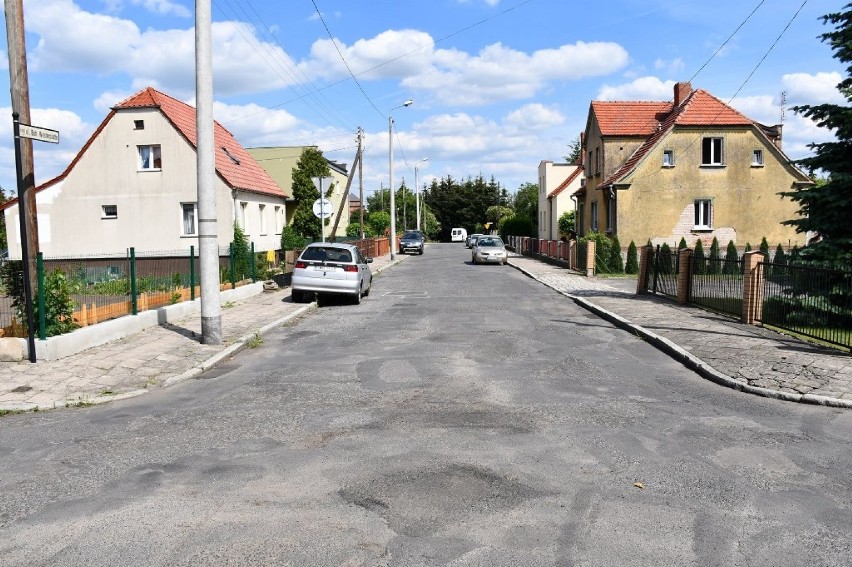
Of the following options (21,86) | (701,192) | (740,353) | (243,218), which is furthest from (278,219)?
(740,353)

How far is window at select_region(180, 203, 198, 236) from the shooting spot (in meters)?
30.8

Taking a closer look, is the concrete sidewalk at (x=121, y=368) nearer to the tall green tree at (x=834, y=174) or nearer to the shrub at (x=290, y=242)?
the tall green tree at (x=834, y=174)

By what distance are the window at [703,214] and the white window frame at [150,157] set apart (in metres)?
24.6

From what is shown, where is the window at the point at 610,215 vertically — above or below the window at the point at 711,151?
below

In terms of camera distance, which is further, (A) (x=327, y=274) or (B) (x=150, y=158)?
(B) (x=150, y=158)

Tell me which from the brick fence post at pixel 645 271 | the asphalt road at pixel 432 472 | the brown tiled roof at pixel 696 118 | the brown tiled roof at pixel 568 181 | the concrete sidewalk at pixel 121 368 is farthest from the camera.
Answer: the brown tiled roof at pixel 568 181

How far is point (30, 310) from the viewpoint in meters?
9.64

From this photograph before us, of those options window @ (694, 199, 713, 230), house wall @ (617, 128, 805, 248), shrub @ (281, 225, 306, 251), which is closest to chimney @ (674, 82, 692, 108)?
house wall @ (617, 128, 805, 248)

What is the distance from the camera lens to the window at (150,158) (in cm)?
3052

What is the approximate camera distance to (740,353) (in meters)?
10.6

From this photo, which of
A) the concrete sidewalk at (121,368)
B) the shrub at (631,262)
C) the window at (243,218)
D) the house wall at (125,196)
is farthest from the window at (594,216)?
the concrete sidewalk at (121,368)

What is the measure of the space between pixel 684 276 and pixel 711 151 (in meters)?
18.6

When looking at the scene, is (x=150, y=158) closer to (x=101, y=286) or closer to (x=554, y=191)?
(x=101, y=286)

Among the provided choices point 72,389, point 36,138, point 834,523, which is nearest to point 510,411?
point 834,523
